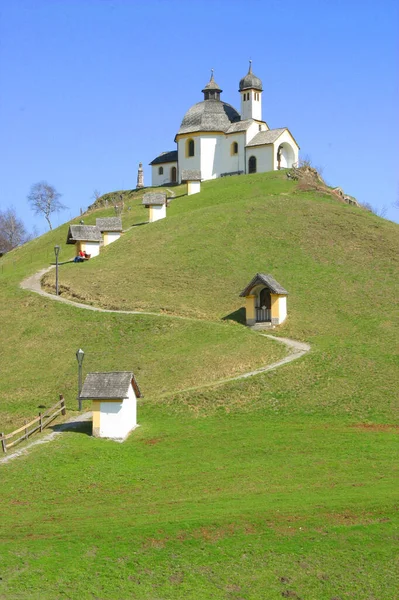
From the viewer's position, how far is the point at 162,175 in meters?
98.1

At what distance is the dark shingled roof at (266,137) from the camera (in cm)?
8772

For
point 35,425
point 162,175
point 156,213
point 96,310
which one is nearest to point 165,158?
point 162,175

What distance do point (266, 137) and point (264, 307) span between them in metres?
41.8

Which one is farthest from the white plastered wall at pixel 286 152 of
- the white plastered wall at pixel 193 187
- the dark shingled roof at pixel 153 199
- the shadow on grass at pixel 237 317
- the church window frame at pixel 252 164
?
the shadow on grass at pixel 237 317

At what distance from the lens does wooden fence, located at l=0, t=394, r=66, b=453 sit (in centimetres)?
3306

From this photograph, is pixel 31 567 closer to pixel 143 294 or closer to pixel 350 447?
pixel 350 447

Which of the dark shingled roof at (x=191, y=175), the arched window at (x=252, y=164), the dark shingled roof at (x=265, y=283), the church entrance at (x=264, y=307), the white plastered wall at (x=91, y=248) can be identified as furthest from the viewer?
the arched window at (x=252, y=164)

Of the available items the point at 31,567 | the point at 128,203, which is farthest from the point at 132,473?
the point at 128,203

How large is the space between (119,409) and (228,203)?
43.9 meters

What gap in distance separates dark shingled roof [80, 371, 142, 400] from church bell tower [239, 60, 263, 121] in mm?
62891

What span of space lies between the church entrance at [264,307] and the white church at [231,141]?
3663 cm

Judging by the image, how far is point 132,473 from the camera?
2995 centimetres

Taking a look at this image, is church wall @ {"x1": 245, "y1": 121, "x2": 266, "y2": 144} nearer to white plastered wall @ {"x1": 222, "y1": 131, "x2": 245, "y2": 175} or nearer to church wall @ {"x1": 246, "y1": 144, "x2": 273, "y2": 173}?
white plastered wall @ {"x1": 222, "y1": 131, "x2": 245, "y2": 175}

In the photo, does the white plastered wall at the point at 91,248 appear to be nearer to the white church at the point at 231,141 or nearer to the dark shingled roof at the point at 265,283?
the dark shingled roof at the point at 265,283
